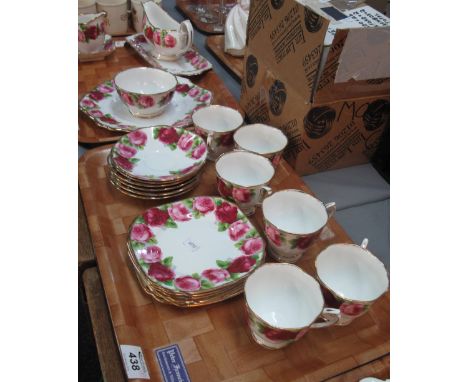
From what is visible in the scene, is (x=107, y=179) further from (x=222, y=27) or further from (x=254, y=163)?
(x=222, y=27)

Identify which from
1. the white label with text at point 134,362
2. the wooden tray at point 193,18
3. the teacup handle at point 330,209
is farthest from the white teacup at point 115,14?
the white label with text at point 134,362

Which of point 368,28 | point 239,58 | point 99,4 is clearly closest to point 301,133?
point 368,28

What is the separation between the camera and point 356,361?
2.06 feet

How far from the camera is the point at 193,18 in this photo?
1615 mm

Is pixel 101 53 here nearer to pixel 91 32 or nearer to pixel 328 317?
pixel 91 32

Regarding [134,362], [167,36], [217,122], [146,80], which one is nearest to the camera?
[134,362]

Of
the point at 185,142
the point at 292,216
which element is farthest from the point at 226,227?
the point at 185,142

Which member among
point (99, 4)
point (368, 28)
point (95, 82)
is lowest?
point (95, 82)

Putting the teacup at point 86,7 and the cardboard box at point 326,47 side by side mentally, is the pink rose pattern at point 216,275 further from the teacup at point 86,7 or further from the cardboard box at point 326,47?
the teacup at point 86,7

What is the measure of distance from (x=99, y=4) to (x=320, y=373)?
1245 millimetres

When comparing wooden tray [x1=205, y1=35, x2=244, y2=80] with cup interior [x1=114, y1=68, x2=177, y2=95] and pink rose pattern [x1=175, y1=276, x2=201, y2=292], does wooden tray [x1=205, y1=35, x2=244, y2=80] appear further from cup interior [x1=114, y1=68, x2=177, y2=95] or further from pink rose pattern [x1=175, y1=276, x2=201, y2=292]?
pink rose pattern [x1=175, y1=276, x2=201, y2=292]

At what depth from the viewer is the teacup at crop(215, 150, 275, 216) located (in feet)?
2.62

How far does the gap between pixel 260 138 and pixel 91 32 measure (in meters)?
0.61

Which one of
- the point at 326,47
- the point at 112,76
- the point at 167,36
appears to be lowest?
the point at 112,76
